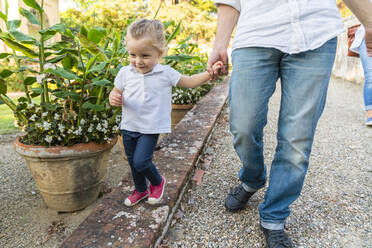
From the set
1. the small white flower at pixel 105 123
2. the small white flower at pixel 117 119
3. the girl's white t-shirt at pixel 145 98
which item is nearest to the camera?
the girl's white t-shirt at pixel 145 98

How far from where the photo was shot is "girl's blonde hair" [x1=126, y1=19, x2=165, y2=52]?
51.6 inches

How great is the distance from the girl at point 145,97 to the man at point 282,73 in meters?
0.22

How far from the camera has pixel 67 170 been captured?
176 cm

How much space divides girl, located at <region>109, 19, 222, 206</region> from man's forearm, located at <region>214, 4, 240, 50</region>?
4.4 inches

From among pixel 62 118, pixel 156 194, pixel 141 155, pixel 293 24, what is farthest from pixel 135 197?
pixel 293 24

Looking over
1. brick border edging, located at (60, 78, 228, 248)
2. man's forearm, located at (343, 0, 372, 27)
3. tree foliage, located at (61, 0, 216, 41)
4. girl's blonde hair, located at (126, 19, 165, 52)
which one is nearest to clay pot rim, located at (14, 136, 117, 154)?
brick border edging, located at (60, 78, 228, 248)

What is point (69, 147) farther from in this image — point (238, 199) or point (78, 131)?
point (238, 199)

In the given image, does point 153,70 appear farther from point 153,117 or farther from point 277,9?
point 277,9

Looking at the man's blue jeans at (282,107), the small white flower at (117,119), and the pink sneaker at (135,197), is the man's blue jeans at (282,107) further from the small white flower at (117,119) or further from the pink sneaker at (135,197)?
the small white flower at (117,119)

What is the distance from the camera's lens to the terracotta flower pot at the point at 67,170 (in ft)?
5.54

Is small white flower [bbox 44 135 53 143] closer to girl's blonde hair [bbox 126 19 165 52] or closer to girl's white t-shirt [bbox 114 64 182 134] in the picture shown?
girl's white t-shirt [bbox 114 64 182 134]

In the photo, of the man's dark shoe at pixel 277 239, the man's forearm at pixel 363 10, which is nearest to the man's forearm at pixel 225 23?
the man's forearm at pixel 363 10

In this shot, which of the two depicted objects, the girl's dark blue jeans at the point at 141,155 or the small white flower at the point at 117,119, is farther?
the small white flower at the point at 117,119

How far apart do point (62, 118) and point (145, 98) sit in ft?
2.52
